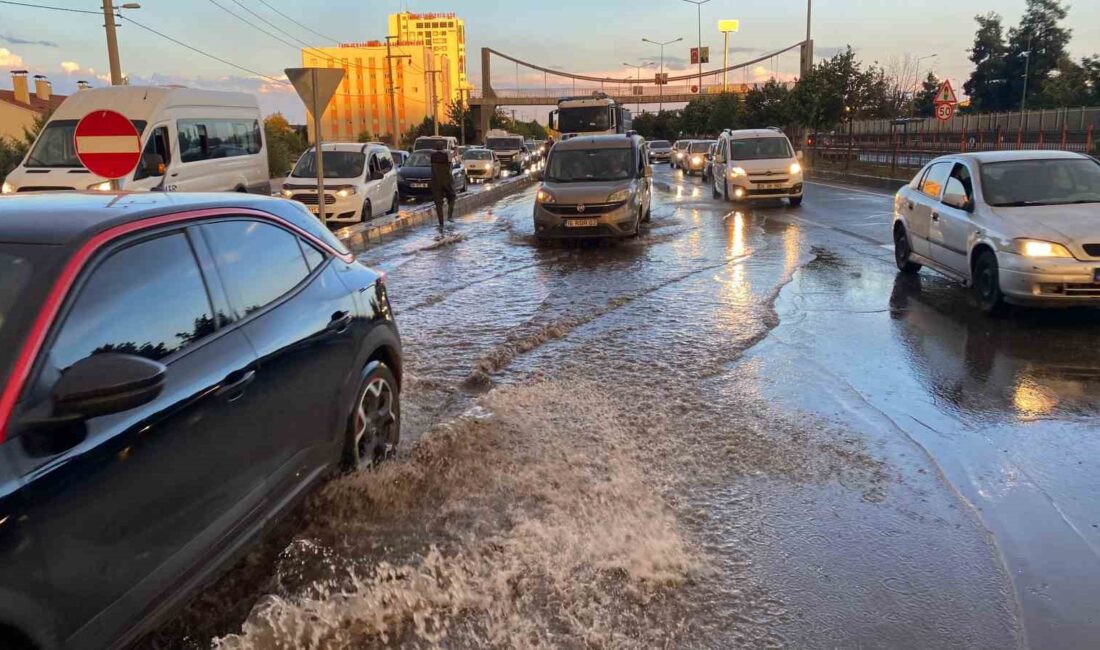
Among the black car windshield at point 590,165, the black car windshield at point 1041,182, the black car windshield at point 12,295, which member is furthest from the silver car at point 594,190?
the black car windshield at point 12,295

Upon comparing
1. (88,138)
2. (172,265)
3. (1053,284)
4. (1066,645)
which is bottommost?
(1066,645)

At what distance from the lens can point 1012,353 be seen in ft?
23.6

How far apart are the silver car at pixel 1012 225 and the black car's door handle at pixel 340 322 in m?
6.18

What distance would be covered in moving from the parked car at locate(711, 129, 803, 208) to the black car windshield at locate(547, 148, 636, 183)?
5.70m

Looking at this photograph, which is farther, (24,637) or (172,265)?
(172,265)

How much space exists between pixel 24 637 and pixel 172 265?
54.1 inches

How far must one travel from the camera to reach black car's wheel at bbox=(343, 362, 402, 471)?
14.1 ft

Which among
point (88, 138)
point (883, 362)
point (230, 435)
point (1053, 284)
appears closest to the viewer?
point (230, 435)

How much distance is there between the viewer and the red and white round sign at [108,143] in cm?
995

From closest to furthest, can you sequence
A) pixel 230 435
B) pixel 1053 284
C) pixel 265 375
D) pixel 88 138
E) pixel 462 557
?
pixel 230 435
pixel 265 375
pixel 462 557
pixel 1053 284
pixel 88 138

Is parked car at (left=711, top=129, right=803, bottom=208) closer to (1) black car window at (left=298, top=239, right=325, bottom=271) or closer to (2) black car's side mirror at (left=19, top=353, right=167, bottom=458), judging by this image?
(1) black car window at (left=298, top=239, right=325, bottom=271)

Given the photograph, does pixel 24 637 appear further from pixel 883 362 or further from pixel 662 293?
pixel 662 293

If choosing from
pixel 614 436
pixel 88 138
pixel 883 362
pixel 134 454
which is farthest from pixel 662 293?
pixel 134 454

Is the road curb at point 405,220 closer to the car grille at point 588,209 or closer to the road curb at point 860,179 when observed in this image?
the car grille at point 588,209
